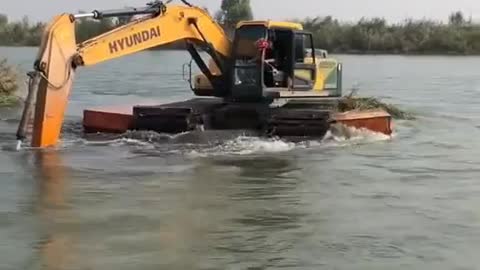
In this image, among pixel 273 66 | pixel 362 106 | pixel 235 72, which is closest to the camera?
pixel 235 72

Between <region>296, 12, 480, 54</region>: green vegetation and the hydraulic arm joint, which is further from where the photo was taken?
<region>296, 12, 480, 54</region>: green vegetation

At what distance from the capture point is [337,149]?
18141 mm

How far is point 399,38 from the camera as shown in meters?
80.3

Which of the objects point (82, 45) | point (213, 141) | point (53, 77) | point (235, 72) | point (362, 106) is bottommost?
point (213, 141)

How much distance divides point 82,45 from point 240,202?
5625 mm

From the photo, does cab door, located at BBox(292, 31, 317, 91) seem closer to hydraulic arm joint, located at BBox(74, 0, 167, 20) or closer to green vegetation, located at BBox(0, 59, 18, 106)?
hydraulic arm joint, located at BBox(74, 0, 167, 20)

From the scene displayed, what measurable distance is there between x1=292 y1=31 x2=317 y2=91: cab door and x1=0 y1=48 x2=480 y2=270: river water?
1.71 meters

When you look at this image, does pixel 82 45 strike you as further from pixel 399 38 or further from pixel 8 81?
pixel 399 38

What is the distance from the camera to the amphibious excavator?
18188 millimetres

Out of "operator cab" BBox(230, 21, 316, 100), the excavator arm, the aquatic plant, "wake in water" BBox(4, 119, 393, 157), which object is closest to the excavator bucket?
the excavator arm

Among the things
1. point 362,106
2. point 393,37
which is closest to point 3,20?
point 393,37

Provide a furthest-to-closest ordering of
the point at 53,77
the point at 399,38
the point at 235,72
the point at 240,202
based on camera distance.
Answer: the point at 399,38 < the point at 235,72 < the point at 53,77 < the point at 240,202

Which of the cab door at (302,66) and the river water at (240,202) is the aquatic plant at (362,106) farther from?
the cab door at (302,66)

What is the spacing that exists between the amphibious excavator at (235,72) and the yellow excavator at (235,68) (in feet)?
0.05
